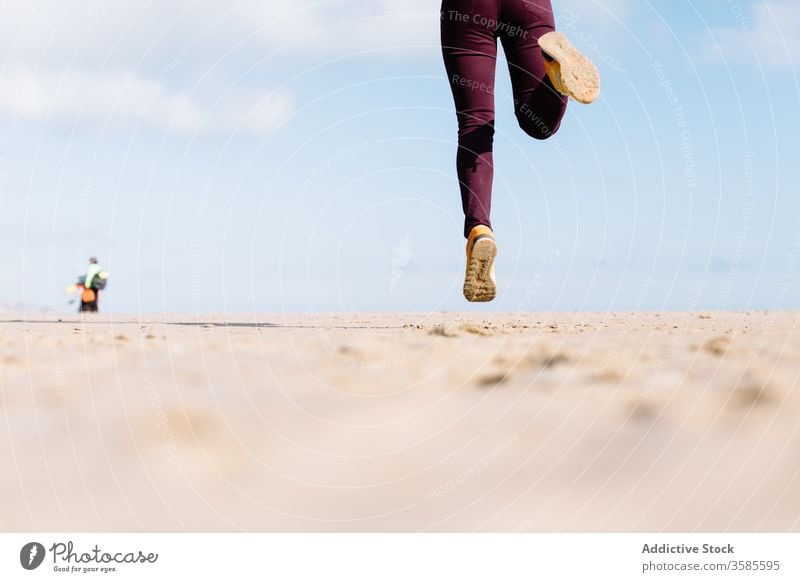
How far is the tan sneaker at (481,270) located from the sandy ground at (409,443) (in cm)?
152

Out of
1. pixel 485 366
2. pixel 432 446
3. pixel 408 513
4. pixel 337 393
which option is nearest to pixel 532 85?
pixel 485 366

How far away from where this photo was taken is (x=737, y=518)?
2.14 m

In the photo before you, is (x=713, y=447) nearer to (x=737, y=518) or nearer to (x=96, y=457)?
(x=737, y=518)

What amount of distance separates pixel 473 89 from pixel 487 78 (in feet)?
0.41

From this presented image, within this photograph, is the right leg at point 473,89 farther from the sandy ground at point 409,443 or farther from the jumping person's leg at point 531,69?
the sandy ground at point 409,443

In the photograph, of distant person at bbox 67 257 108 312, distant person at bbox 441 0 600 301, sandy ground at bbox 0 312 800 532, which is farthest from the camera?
distant person at bbox 67 257 108 312

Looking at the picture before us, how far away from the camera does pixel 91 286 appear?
15672 mm

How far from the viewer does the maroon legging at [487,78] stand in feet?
17.7

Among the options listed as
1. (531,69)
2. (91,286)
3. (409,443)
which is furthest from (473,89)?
(91,286)

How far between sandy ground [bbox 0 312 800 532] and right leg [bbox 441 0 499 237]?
6.90 feet

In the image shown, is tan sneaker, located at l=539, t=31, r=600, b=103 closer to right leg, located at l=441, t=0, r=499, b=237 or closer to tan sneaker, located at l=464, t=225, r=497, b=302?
right leg, located at l=441, t=0, r=499, b=237

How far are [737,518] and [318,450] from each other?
1.19 m

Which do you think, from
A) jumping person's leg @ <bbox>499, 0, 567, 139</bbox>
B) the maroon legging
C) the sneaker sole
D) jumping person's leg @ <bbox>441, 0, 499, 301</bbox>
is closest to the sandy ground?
the sneaker sole

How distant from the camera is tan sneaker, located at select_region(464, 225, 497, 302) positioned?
5.01 m
